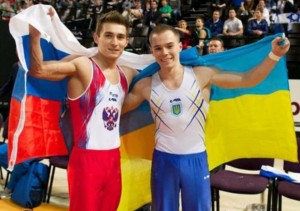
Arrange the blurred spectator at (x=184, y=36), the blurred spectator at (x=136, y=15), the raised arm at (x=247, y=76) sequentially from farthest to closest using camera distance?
the blurred spectator at (x=136, y=15), the blurred spectator at (x=184, y=36), the raised arm at (x=247, y=76)

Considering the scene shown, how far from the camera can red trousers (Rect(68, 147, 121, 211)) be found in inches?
116

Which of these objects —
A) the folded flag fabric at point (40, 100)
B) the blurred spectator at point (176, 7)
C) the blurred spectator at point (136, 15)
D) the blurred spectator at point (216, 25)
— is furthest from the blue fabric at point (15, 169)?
the blurred spectator at point (136, 15)

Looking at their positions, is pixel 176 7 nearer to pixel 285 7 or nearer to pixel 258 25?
pixel 285 7

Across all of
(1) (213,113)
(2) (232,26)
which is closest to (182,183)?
(1) (213,113)

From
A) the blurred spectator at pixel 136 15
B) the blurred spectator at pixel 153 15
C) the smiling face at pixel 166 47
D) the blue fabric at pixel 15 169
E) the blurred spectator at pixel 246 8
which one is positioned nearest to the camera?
the smiling face at pixel 166 47

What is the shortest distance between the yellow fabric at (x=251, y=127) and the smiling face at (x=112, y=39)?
0.87m

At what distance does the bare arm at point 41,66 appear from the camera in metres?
2.73

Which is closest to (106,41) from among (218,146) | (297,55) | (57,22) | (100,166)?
(57,22)

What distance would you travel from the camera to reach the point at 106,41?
2.95 meters

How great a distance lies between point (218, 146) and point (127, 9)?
29.7 ft

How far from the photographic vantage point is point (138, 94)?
3.12 metres

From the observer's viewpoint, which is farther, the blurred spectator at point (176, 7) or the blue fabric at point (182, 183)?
the blurred spectator at point (176, 7)

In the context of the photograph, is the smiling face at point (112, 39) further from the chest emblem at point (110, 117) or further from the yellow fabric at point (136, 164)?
the yellow fabric at point (136, 164)

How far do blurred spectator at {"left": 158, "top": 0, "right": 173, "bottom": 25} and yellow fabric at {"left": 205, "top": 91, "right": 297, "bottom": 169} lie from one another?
7156 millimetres
